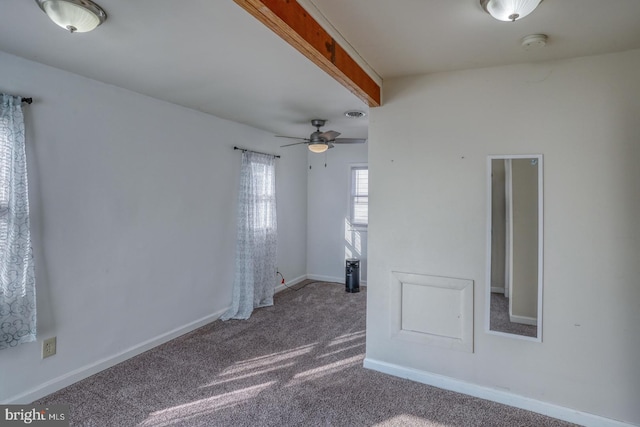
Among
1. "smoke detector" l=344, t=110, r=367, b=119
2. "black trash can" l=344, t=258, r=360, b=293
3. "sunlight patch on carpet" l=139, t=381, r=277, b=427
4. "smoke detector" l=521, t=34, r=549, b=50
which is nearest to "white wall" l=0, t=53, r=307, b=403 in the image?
"sunlight patch on carpet" l=139, t=381, r=277, b=427

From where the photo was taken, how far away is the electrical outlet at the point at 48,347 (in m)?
2.46

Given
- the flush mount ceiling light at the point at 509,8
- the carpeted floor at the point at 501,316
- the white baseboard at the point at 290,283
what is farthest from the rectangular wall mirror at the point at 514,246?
the white baseboard at the point at 290,283

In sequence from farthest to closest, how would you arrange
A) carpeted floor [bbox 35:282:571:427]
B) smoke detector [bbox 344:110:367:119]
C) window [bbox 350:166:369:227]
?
window [bbox 350:166:369:227], smoke detector [bbox 344:110:367:119], carpeted floor [bbox 35:282:571:427]

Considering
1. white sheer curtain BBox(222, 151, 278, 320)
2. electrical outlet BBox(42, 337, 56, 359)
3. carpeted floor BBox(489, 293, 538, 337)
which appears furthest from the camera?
white sheer curtain BBox(222, 151, 278, 320)

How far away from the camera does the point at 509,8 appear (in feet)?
4.91

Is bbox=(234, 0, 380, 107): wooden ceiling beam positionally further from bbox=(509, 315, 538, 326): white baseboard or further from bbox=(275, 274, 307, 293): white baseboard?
bbox=(275, 274, 307, 293): white baseboard

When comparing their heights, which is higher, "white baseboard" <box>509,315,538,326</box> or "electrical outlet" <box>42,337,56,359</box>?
"white baseboard" <box>509,315,538,326</box>

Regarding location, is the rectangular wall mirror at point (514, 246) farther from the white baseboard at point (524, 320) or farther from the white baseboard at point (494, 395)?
the white baseboard at point (494, 395)

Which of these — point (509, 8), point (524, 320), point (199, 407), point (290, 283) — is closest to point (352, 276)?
point (290, 283)

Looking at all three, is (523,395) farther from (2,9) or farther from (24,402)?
(2,9)

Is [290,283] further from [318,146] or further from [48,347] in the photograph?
[48,347]

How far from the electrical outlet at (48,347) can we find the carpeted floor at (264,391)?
301 millimetres

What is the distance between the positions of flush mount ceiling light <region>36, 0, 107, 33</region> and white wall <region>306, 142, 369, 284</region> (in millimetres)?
3976

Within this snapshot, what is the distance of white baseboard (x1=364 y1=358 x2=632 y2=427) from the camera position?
211 centimetres
